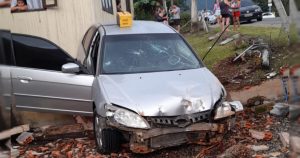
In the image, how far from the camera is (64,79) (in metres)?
6.11

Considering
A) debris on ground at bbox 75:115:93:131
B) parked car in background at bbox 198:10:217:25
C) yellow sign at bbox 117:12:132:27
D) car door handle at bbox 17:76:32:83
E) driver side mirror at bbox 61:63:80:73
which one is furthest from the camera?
parked car in background at bbox 198:10:217:25

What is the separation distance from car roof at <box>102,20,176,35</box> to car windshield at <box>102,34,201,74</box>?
123mm

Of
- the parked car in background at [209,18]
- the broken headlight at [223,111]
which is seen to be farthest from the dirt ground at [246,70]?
the parked car in background at [209,18]

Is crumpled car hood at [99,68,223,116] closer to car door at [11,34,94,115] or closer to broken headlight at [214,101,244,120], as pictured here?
broken headlight at [214,101,244,120]

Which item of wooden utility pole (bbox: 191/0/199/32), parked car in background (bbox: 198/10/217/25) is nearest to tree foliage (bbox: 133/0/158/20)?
parked car in background (bbox: 198/10/217/25)

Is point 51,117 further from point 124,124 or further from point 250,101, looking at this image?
point 250,101

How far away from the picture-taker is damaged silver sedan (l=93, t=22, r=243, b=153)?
4875 millimetres

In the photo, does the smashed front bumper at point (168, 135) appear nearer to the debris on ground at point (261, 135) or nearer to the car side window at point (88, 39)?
the debris on ground at point (261, 135)

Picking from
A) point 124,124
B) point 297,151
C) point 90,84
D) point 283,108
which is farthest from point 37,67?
point 297,151

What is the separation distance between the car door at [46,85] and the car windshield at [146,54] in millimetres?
403

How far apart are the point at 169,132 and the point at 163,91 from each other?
0.51m

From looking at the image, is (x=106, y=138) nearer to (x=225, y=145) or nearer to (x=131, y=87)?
(x=131, y=87)

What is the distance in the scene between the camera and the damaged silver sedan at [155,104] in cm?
488

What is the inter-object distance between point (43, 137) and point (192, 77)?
2.32 m
